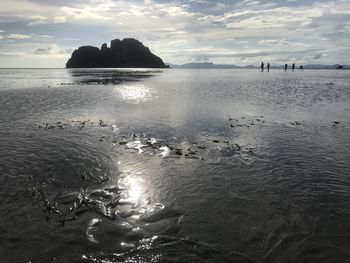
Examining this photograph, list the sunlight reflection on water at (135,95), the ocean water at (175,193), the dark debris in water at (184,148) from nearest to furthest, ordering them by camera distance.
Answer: the ocean water at (175,193), the dark debris in water at (184,148), the sunlight reflection on water at (135,95)

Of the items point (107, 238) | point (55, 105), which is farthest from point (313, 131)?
point (55, 105)

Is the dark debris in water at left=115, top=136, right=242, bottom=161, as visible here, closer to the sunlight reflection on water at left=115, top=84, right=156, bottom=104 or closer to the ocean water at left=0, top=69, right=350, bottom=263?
the ocean water at left=0, top=69, right=350, bottom=263

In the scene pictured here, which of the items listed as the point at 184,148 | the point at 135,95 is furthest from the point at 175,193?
the point at 135,95

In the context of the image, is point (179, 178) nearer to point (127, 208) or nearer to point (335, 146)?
point (127, 208)

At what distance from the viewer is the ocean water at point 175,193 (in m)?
7.84

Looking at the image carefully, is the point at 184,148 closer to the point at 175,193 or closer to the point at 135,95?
the point at 175,193

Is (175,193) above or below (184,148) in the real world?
below

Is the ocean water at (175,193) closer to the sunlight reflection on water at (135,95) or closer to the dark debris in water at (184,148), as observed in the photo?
the dark debris in water at (184,148)

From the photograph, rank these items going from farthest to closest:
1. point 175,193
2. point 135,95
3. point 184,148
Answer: point 135,95, point 184,148, point 175,193

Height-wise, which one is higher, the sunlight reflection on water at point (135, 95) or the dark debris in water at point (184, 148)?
the sunlight reflection on water at point (135, 95)

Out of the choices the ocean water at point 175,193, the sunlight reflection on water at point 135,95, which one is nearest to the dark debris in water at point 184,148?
the ocean water at point 175,193

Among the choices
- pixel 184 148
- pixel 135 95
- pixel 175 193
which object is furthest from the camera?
pixel 135 95

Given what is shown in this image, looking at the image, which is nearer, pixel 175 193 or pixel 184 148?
pixel 175 193

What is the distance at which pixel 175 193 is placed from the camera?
11.1 metres
